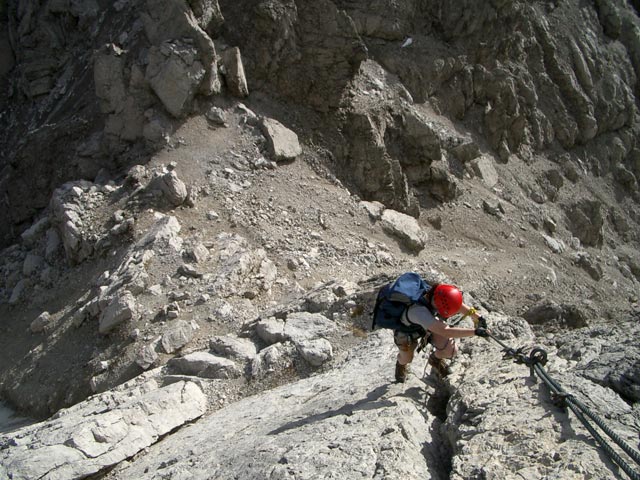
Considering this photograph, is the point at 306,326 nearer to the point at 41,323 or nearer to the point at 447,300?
the point at 447,300

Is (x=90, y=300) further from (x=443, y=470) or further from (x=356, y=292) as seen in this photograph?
(x=443, y=470)

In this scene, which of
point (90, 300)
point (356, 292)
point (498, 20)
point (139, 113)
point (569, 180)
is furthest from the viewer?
point (569, 180)

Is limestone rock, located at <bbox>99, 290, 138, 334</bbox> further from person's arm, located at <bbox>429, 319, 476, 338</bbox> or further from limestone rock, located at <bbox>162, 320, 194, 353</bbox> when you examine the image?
person's arm, located at <bbox>429, 319, 476, 338</bbox>

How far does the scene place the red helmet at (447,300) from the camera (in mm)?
5625

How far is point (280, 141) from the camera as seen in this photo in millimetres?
17266

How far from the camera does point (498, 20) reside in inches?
1065

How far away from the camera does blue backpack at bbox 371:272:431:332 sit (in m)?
5.86

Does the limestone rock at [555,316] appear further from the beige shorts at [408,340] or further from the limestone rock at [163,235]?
the limestone rock at [163,235]

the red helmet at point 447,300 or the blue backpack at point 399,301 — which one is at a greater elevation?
the red helmet at point 447,300

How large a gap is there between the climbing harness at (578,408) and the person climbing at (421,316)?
51 cm

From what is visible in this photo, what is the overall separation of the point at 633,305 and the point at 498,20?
15470mm

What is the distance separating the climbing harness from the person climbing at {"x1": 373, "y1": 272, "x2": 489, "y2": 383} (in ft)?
1.68

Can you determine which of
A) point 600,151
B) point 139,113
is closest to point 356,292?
point 139,113

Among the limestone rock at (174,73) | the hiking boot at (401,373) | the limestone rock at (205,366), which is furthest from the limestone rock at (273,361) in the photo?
the limestone rock at (174,73)
